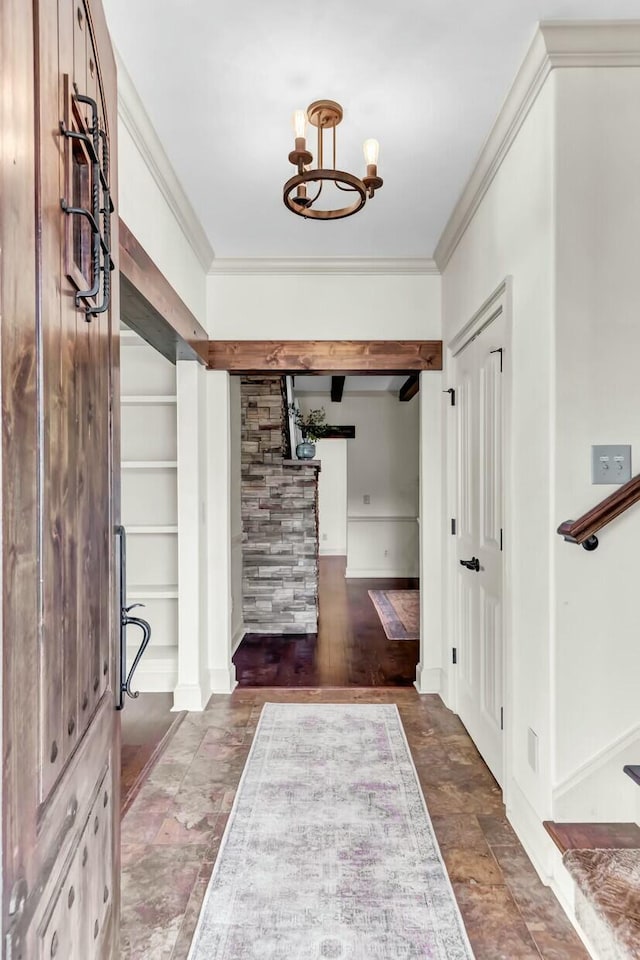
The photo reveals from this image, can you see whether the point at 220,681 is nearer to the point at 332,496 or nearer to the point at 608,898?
the point at 608,898

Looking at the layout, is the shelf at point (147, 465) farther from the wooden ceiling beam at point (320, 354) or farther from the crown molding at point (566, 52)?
the crown molding at point (566, 52)

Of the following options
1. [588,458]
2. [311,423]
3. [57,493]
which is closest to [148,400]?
[588,458]

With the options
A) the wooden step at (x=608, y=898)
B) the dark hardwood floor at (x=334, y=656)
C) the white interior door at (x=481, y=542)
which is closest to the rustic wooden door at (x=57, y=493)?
the wooden step at (x=608, y=898)

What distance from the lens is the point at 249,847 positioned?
2078 mm

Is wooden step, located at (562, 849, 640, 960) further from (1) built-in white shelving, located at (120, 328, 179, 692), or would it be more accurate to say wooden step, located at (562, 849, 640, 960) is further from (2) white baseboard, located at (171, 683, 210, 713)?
(1) built-in white shelving, located at (120, 328, 179, 692)

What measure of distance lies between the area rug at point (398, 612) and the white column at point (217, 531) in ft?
5.82

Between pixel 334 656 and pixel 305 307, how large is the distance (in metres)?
2.53

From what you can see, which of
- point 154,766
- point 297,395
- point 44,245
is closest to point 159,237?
point 44,245

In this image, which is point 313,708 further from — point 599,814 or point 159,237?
point 159,237

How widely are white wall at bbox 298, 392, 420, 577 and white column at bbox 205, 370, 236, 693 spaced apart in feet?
14.9

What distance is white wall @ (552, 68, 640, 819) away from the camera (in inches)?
72.7

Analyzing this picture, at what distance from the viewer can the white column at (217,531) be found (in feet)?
12.0

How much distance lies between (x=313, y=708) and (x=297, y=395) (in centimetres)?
563

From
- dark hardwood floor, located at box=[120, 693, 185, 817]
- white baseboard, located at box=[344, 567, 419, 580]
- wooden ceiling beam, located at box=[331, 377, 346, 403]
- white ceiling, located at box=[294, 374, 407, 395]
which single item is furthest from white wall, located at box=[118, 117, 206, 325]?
white baseboard, located at box=[344, 567, 419, 580]
